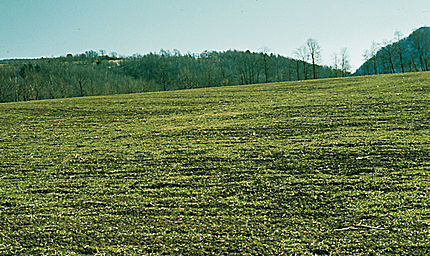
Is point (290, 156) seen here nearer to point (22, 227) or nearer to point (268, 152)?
point (268, 152)

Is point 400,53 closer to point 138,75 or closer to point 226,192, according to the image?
point 226,192

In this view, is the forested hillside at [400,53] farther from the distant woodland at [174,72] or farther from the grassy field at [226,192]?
the grassy field at [226,192]

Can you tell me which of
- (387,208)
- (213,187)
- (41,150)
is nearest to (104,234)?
(213,187)

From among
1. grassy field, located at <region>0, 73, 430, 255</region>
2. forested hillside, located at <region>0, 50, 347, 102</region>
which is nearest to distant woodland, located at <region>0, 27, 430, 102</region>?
forested hillside, located at <region>0, 50, 347, 102</region>

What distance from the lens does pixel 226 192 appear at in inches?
217

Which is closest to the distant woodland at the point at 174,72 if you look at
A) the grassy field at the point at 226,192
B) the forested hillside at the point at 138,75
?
the forested hillside at the point at 138,75

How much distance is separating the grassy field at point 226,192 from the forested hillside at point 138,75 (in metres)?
64.1

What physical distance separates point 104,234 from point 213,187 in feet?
7.10

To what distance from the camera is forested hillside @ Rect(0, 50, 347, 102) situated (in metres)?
82.4

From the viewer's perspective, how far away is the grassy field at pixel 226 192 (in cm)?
391

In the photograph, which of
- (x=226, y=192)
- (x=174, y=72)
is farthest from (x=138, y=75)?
(x=226, y=192)

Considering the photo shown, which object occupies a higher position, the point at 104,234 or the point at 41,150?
the point at 41,150

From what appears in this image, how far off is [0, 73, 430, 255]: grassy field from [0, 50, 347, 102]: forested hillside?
64.1 m

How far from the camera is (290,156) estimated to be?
7.52m
